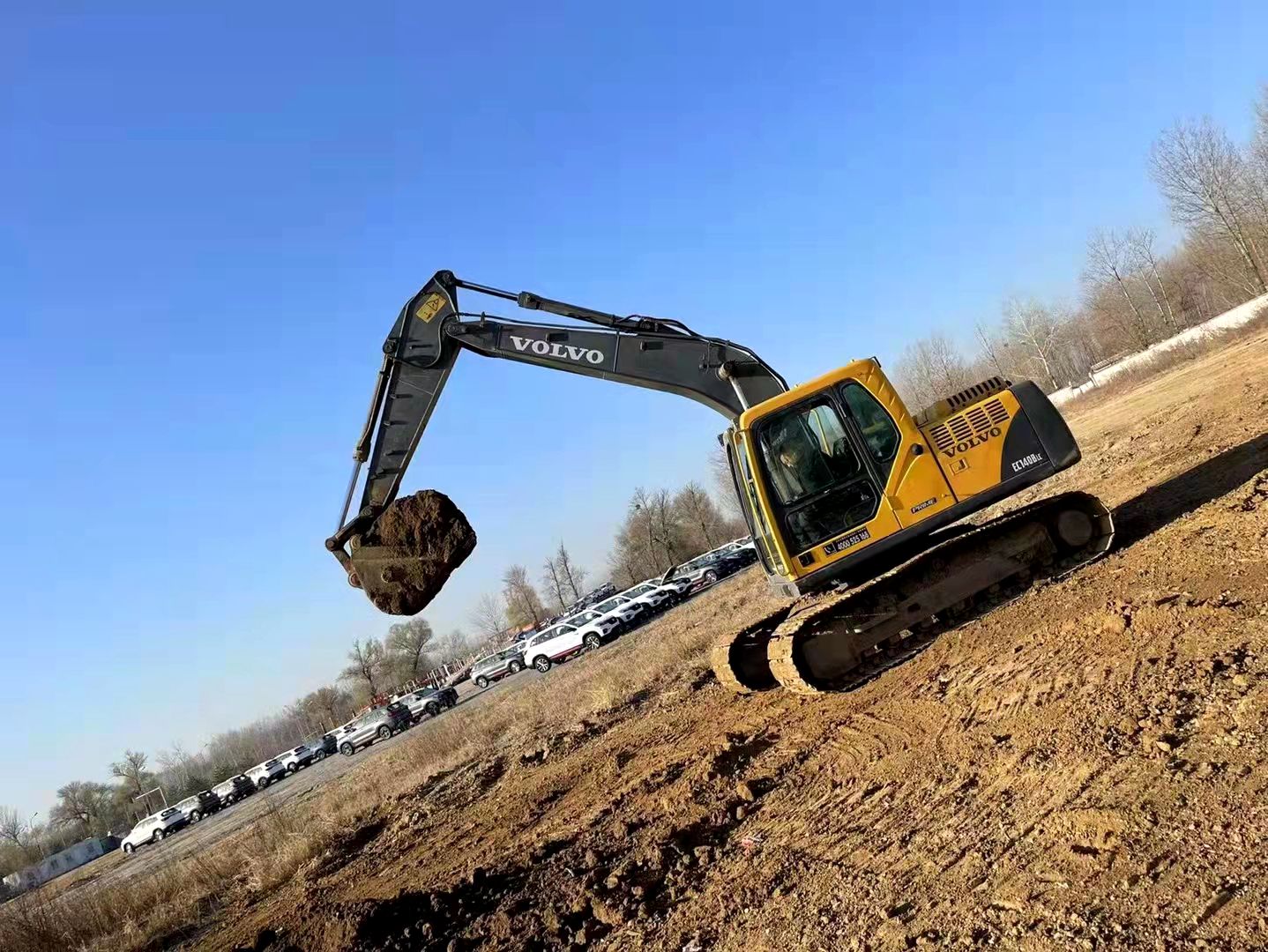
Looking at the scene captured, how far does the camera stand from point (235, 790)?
140 feet

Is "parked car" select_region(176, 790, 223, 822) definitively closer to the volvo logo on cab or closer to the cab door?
the volvo logo on cab

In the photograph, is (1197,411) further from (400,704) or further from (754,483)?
(400,704)

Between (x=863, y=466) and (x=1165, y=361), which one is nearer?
(x=863, y=466)

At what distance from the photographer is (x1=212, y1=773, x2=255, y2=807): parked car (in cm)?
4212

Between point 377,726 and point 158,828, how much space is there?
11.9m

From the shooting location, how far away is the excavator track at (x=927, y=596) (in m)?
8.02

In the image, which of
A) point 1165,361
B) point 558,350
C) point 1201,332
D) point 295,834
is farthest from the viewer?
point 1201,332

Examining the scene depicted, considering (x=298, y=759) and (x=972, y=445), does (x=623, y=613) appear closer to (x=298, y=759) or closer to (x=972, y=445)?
→ (x=298, y=759)

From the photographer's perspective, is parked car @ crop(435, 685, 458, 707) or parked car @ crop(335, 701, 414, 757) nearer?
parked car @ crop(435, 685, 458, 707)

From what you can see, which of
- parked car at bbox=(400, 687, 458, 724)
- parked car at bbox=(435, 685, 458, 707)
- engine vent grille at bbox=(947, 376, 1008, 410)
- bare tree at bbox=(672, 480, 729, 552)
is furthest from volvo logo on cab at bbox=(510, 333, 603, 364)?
bare tree at bbox=(672, 480, 729, 552)

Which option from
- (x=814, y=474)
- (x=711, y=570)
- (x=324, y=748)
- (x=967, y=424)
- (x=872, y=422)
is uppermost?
(x=872, y=422)

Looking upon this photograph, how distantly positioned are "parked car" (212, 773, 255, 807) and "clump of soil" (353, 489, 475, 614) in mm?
41588

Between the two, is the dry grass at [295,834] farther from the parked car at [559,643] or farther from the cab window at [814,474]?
the parked car at [559,643]

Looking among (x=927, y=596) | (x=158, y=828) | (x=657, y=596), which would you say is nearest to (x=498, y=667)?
(x=657, y=596)
